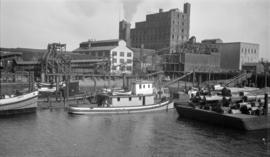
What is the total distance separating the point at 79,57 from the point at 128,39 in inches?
1773

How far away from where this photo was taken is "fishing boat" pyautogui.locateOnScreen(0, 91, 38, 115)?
115 feet

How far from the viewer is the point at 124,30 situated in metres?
124

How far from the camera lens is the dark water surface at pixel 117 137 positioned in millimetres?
22938

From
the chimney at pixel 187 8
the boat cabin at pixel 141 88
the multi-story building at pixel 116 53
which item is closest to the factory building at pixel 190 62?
the multi-story building at pixel 116 53

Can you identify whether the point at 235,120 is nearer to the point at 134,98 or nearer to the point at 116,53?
the point at 134,98

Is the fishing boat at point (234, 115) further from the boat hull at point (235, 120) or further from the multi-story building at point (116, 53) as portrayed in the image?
the multi-story building at point (116, 53)

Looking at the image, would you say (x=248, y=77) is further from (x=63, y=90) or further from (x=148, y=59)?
(x=63, y=90)

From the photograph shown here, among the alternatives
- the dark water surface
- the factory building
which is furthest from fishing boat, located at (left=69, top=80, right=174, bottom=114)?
the factory building

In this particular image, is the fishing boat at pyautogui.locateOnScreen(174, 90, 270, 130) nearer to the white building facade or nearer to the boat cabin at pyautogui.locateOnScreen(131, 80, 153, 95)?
the boat cabin at pyautogui.locateOnScreen(131, 80, 153, 95)

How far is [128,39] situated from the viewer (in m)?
123

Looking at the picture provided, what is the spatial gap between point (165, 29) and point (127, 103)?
7773 centimetres

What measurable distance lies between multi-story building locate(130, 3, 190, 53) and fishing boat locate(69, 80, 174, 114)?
Answer: 6701 cm

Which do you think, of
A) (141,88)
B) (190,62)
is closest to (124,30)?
(190,62)

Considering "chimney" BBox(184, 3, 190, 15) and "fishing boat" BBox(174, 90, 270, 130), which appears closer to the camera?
"fishing boat" BBox(174, 90, 270, 130)
